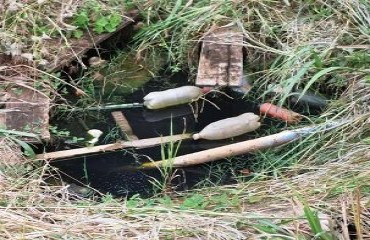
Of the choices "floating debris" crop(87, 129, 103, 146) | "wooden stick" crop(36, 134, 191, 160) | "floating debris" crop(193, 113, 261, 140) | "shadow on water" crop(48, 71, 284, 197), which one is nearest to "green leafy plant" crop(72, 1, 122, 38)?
"shadow on water" crop(48, 71, 284, 197)

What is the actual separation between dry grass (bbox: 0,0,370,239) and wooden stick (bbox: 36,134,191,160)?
0.37ft

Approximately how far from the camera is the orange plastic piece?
392 centimetres

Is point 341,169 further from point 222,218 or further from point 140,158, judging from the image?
point 140,158

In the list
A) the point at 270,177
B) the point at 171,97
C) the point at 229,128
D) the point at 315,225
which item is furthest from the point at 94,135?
the point at 315,225

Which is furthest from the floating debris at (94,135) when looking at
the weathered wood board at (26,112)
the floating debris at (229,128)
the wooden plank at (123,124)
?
the floating debris at (229,128)

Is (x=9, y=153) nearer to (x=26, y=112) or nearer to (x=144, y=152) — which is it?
(x=26, y=112)

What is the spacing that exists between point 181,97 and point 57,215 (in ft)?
4.91

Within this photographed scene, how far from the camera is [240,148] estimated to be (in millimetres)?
3639

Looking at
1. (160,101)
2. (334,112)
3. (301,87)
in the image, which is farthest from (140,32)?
(334,112)

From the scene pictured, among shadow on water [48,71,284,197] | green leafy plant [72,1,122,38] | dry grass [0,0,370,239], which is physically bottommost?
shadow on water [48,71,284,197]

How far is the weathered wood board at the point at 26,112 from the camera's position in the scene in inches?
145

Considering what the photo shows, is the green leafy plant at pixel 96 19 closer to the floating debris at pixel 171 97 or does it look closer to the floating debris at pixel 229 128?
the floating debris at pixel 171 97

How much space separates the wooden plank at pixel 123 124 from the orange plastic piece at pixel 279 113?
80cm

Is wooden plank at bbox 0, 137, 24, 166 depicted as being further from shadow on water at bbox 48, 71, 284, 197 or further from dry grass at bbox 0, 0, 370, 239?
shadow on water at bbox 48, 71, 284, 197
